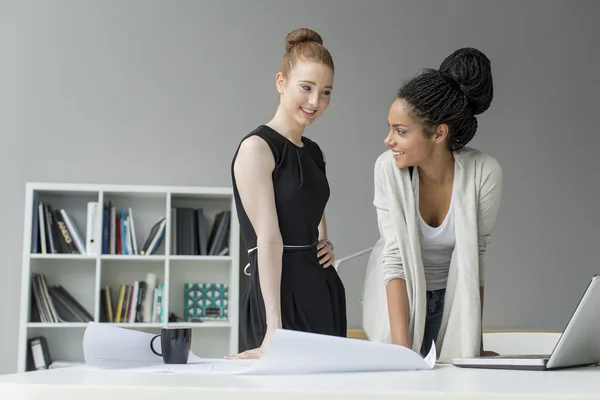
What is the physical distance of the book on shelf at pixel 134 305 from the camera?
12.3 ft

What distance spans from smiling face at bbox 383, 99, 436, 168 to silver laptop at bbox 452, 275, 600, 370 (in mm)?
821

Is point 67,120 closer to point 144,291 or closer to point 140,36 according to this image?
point 140,36

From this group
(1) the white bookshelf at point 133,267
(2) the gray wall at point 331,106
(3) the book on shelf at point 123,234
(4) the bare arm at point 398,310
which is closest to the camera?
(4) the bare arm at point 398,310

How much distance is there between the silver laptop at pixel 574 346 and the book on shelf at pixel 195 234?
2.89 metres

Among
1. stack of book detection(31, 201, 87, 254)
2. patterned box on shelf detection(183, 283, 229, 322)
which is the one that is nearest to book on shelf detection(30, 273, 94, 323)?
stack of book detection(31, 201, 87, 254)

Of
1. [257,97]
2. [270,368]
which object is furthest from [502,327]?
[270,368]

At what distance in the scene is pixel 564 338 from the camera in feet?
3.18

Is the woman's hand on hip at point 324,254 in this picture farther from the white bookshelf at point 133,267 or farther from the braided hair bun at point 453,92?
the white bookshelf at point 133,267

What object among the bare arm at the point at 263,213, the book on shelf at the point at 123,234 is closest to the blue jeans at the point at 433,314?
the bare arm at the point at 263,213

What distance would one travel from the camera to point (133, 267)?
155 inches

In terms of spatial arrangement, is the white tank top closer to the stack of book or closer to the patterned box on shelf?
the patterned box on shelf

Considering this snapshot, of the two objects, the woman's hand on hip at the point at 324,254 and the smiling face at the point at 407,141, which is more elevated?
the smiling face at the point at 407,141

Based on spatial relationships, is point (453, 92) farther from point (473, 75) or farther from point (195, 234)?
point (195, 234)

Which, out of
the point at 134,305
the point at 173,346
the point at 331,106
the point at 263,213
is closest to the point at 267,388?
the point at 173,346
